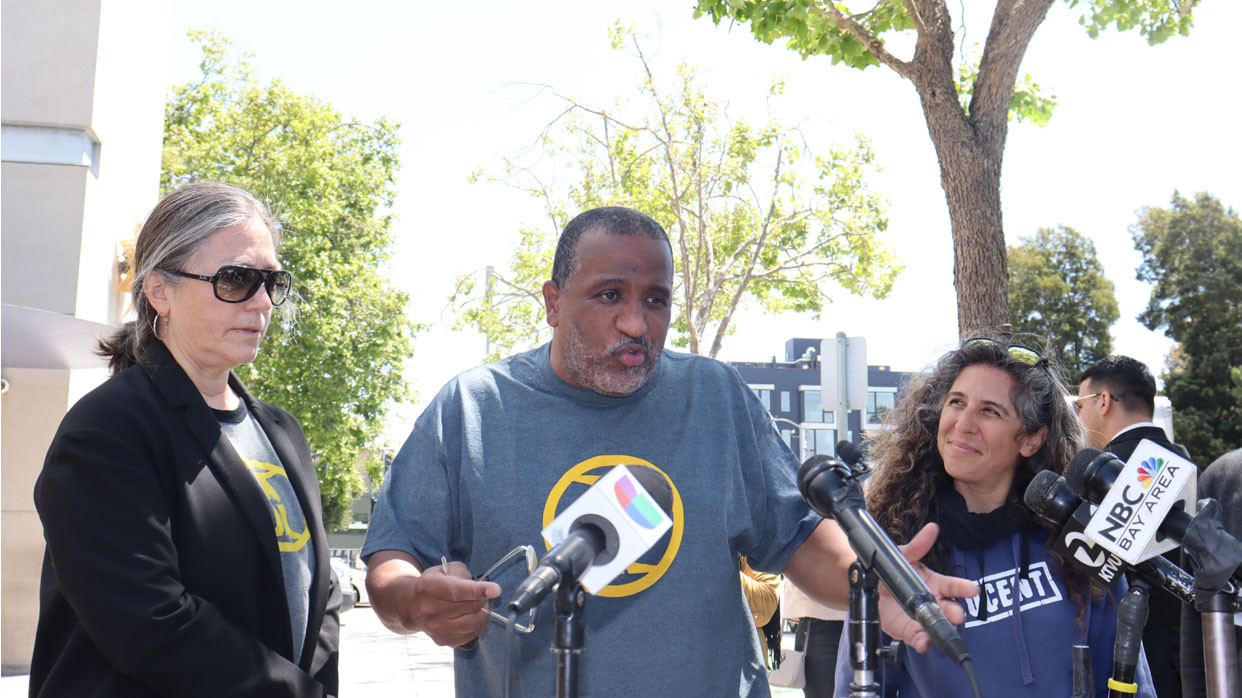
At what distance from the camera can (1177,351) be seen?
3531cm

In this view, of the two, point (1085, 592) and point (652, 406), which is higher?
point (652, 406)

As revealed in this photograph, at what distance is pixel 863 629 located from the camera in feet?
6.36

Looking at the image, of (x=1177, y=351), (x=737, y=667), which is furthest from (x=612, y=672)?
(x=1177, y=351)

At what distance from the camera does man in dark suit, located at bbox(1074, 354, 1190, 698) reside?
533 centimetres

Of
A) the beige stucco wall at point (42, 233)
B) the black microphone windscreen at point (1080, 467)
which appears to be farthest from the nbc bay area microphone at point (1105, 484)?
the beige stucco wall at point (42, 233)

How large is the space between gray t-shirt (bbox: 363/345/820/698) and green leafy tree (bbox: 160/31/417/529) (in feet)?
83.6

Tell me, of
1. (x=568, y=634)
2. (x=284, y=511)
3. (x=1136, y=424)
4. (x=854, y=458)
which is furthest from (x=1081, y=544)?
(x=1136, y=424)

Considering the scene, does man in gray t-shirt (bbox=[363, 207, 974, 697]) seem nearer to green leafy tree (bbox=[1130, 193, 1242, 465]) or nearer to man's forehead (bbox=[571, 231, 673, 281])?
man's forehead (bbox=[571, 231, 673, 281])

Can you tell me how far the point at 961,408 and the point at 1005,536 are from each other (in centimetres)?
45

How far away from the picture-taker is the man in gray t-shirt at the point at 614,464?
90.5 inches

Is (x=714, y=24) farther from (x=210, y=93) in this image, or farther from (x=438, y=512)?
(x=210, y=93)

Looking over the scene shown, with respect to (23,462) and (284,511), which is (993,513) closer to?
(284,511)

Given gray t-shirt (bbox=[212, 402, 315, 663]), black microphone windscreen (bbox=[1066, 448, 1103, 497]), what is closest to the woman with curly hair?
black microphone windscreen (bbox=[1066, 448, 1103, 497])

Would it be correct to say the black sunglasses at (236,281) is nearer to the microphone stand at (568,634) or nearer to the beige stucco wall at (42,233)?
the microphone stand at (568,634)
